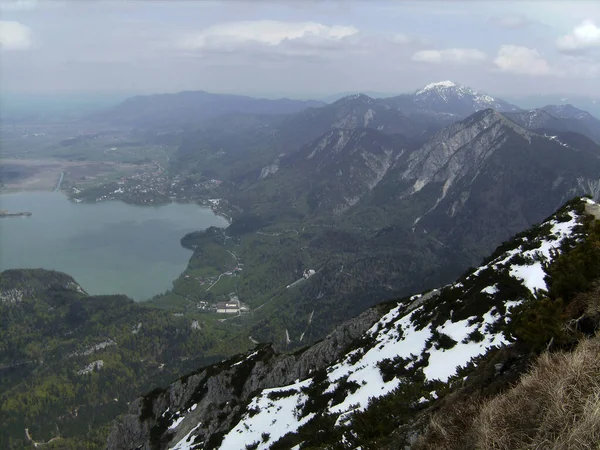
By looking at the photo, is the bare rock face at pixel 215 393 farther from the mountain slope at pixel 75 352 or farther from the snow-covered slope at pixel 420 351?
the mountain slope at pixel 75 352

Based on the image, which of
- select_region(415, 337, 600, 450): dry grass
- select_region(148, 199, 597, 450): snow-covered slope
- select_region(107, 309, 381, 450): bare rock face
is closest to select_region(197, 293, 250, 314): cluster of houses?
select_region(107, 309, 381, 450): bare rock face

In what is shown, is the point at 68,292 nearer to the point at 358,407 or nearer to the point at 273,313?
the point at 273,313

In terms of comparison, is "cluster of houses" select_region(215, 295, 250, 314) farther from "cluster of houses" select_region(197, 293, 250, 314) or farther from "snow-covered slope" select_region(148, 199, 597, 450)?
"snow-covered slope" select_region(148, 199, 597, 450)

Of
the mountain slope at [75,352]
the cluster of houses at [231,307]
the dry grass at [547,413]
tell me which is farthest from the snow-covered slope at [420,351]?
the cluster of houses at [231,307]

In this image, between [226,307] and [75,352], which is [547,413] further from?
[226,307]

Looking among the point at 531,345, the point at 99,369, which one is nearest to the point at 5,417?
the point at 99,369
